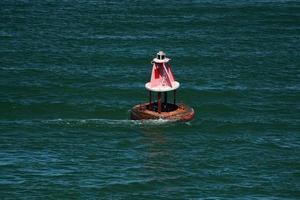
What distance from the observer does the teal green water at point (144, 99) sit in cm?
9175

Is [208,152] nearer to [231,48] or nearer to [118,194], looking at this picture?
[118,194]

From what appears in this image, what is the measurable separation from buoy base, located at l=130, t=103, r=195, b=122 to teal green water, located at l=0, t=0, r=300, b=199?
3.08 ft

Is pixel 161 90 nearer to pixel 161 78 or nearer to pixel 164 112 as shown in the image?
pixel 161 78

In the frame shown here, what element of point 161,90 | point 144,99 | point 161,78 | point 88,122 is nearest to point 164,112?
point 161,90

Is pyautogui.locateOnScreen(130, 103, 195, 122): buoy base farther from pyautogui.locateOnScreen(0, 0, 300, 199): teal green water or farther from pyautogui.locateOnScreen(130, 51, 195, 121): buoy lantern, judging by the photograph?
pyautogui.locateOnScreen(0, 0, 300, 199): teal green water

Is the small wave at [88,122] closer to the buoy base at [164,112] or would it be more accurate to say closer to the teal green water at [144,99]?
the teal green water at [144,99]

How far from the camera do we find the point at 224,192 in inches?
3504

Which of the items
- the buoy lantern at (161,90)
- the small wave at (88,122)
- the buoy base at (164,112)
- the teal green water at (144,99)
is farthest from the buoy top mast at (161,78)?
the teal green water at (144,99)

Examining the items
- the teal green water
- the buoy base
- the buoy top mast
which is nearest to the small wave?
the teal green water

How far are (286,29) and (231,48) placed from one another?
48.4 feet

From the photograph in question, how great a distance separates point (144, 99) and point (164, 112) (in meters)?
10.3

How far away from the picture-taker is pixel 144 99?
116m

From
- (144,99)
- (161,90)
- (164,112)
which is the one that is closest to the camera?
(161,90)

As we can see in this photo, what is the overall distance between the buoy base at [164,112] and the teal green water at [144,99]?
0.94 metres
